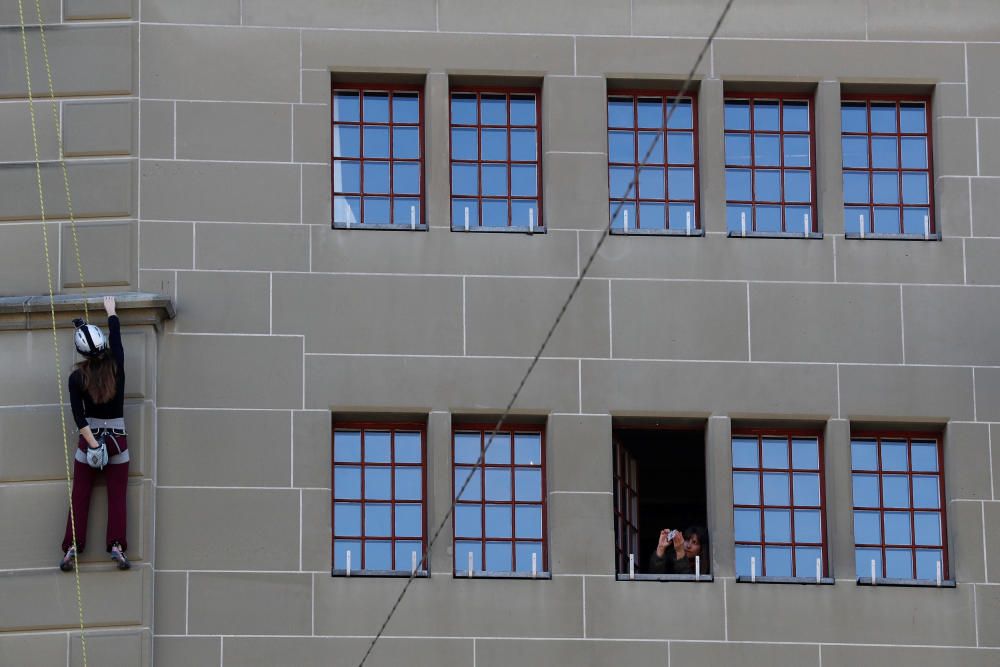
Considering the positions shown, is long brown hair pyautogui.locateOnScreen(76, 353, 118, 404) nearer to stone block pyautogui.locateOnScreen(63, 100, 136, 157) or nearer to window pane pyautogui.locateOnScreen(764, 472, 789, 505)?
stone block pyautogui.locateOnScreen(63, 100, 136, 157)

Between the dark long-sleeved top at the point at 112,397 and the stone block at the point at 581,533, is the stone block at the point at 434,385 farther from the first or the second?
the dark long-sleeved top at the point at 112,397

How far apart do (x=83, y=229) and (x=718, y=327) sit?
23.3 feet

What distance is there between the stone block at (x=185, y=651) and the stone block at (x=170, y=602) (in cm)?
8

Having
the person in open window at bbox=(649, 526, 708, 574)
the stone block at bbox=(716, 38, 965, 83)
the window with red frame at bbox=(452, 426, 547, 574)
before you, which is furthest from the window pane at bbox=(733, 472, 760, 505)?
the stone block at bbox=(716, 38, 965, 83)

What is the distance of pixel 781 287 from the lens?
30984 millimetres

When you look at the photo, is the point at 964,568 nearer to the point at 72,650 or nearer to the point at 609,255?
the point at 609,255

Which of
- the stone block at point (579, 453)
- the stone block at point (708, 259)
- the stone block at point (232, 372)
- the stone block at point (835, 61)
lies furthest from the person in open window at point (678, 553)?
the stone block at point (835, 61)

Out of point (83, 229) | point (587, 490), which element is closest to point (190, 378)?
point (83, 229)

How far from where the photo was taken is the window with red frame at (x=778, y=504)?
30.5 m

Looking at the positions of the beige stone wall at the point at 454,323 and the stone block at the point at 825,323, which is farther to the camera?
the stone block at the point at 825,323

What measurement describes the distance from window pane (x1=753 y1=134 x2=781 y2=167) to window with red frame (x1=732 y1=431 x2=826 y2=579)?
3161 millimetres

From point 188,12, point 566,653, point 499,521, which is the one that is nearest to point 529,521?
point 499,521

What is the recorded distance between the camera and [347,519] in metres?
30.2

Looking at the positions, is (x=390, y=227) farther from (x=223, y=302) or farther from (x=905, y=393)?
(x=905, y=393)
